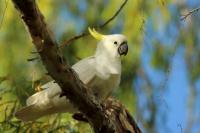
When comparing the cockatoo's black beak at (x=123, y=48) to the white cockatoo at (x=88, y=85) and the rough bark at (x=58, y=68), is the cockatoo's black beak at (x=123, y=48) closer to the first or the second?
the white cockatoo at (x=88, y=85)

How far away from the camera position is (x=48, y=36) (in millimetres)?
1401

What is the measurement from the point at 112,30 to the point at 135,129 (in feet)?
1.64

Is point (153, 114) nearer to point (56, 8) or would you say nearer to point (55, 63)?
point (56, 8)

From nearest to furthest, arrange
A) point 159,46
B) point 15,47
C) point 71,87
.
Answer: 1. point 71,87
2. point 15,47
3. point 159,46

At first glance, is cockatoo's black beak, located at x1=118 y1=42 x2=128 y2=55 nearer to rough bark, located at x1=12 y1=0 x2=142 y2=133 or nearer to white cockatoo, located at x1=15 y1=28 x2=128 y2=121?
white cockatoo, located at x1=15 y1=28 x2=128 y2=121

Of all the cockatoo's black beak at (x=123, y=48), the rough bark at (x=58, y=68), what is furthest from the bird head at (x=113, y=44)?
the rough bark at (x=58, y=68)

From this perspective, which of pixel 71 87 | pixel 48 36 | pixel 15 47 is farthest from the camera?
pixel 15 47

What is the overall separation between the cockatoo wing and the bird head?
0.30 feet

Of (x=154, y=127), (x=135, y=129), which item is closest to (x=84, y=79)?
(x=135, y=129)

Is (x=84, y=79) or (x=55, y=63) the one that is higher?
(x=55, y=63)

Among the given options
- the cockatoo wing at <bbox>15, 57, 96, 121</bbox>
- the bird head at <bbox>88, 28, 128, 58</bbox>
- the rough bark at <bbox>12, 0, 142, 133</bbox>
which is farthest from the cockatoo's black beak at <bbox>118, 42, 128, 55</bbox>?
the rough bark at <bbox>12, 0, 142, 133</bbox>

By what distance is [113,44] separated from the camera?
2084 mm

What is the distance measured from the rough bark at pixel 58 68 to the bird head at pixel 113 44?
380 mm

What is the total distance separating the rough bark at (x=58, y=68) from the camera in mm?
1339
